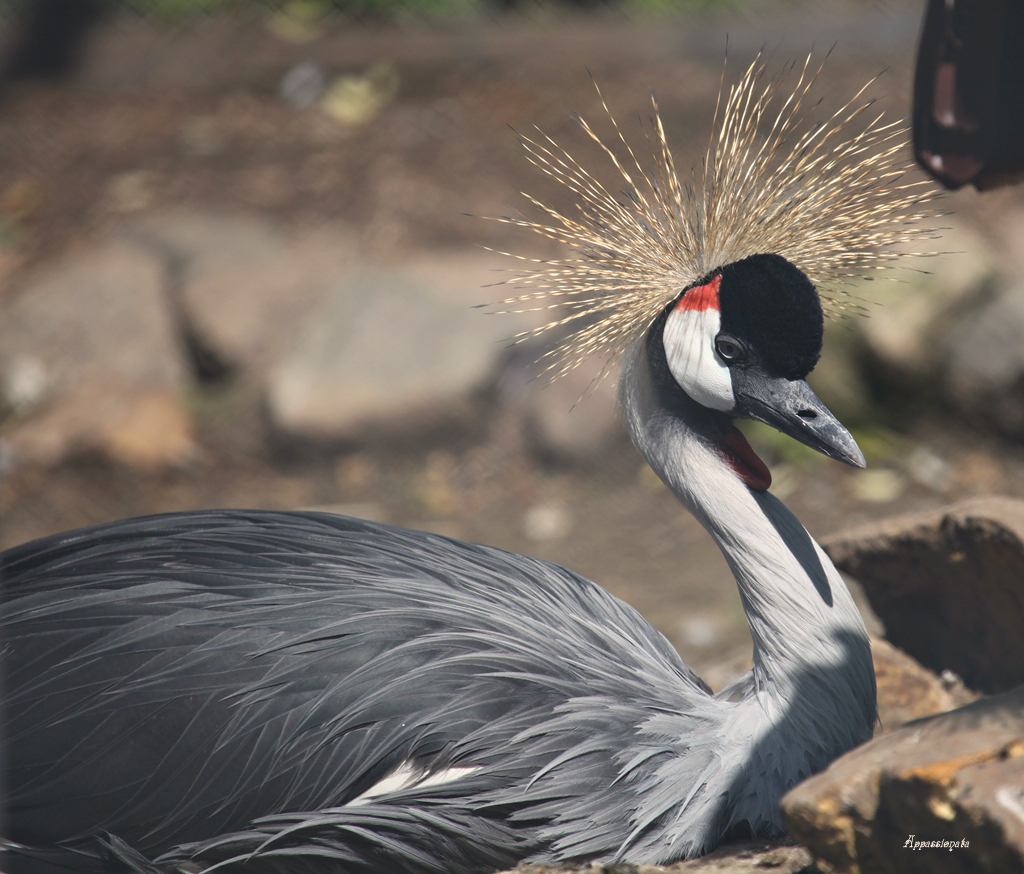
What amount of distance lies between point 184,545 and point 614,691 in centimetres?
62

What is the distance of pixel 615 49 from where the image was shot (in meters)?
3.69

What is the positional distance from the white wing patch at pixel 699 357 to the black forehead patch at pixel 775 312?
1.0 inches

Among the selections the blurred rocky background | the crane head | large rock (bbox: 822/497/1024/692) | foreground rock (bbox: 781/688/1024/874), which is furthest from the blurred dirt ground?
foreground rock (bbox: 781/688/1024/874)

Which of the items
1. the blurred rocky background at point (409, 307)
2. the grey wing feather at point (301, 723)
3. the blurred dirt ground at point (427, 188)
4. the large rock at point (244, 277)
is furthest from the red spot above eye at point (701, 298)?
the large rock at point (244, 277)

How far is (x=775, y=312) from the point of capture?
1.25 metres

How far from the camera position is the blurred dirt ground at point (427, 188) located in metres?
2.60

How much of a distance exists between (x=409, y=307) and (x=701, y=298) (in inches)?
66.7

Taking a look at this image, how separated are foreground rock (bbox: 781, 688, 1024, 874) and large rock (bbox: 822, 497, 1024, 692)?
58cm

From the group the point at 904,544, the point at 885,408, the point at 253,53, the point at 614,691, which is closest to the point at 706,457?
the point at 614,691

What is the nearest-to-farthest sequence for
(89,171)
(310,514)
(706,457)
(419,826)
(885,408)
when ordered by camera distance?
(419,826), (706,457), (310,514), (885,408), (89,171)

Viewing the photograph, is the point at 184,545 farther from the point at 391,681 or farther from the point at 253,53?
the point at 253,53

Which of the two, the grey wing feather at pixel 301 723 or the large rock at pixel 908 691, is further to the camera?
the large rock at pixel 908 691

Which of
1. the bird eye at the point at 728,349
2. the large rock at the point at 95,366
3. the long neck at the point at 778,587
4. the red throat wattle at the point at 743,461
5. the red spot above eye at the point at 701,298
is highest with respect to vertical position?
the red spot above eye at the point at 701,298

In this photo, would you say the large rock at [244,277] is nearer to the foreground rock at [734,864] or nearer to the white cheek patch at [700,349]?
the white cheek patch at [700,349]
